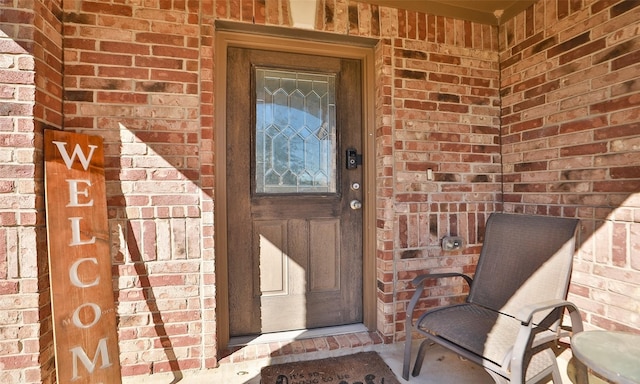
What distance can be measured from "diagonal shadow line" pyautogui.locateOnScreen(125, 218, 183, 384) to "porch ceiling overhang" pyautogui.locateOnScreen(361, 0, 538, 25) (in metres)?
2.18

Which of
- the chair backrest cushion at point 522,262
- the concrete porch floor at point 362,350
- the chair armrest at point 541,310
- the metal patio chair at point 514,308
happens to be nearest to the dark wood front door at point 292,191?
the concrete porch floor at point 362,350

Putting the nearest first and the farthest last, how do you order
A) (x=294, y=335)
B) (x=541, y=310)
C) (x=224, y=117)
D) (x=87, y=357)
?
(x=541, y=310)
(x=87, y=357)
(x=224, y=117)
(x=294, y=335)

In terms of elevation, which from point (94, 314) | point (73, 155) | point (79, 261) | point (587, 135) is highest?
point (587, 135)

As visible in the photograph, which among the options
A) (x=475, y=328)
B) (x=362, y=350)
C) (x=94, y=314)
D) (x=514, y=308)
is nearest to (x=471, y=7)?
(x=514, y=308)

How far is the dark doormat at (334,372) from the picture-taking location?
186 cm

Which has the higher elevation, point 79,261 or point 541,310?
point 79,261

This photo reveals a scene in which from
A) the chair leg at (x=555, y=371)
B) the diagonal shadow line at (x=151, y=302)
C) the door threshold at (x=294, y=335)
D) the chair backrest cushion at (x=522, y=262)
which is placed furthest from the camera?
the door threshold at (x=294, y=335)

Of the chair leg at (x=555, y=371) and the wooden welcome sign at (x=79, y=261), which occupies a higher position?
the wooden welcome sign at (x=79, y=261)

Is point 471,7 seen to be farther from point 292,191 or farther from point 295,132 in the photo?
point 292,191

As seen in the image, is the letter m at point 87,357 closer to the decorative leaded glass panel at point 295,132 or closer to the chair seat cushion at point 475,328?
the decorative leaded glass panel at point 295,132

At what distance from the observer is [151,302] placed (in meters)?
1.86

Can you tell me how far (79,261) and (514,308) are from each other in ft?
7.81

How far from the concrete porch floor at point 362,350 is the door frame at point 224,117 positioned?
179 mm

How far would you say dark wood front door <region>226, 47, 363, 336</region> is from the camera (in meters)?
2.18
